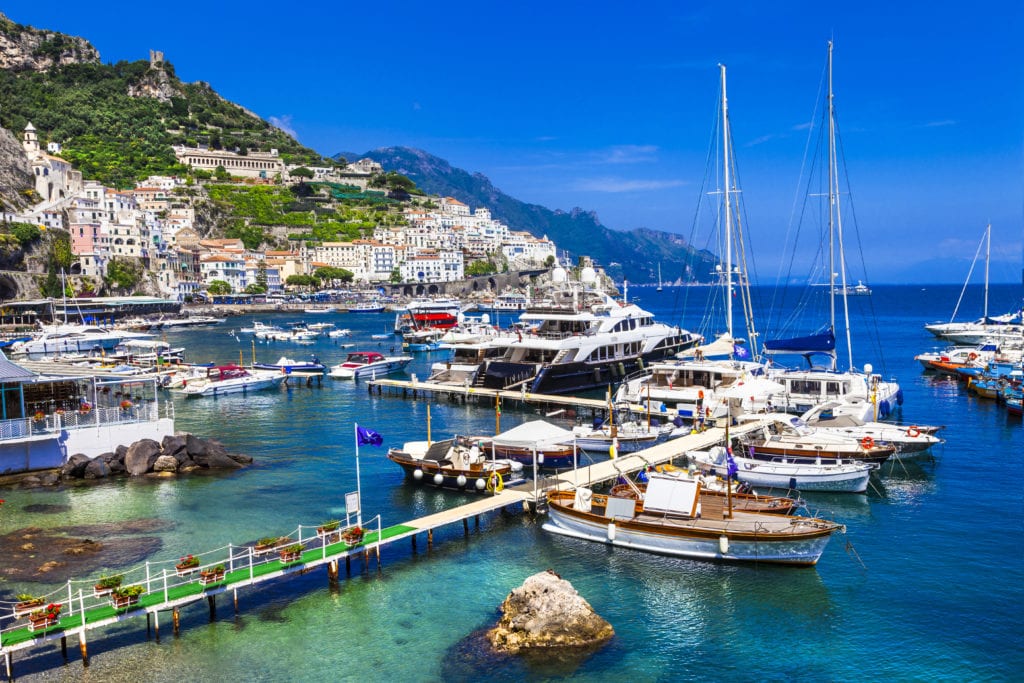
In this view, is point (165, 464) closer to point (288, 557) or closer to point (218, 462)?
point (218, 462)

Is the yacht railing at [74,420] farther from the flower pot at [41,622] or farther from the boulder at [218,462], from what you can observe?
the flower pot at [41,622]

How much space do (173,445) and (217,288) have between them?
14035 centimetres

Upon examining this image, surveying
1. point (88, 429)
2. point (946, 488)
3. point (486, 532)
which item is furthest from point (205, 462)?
point (946, 488)

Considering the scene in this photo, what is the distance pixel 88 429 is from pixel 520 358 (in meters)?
28.3

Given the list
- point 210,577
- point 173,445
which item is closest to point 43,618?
point 210,577

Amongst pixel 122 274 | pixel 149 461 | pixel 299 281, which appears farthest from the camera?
pixel 299 281

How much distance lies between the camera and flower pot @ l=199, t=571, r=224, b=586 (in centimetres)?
1905

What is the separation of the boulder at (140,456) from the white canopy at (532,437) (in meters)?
14.6

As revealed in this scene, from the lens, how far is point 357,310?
160 m

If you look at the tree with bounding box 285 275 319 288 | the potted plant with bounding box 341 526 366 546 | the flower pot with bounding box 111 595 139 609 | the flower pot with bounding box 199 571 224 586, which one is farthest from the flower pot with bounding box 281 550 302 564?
the tree with bounding box 285 275 319 288

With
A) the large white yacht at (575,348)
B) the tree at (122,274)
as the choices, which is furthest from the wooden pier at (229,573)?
the tree at (122,274)

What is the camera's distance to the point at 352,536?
71.9ft

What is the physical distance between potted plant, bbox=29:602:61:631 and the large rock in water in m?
9.52

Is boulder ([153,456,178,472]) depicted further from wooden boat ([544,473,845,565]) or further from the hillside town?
the hillside town
